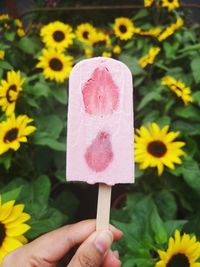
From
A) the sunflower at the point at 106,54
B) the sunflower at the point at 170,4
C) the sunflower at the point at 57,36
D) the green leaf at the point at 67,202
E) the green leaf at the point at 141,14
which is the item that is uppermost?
the green leaf at the point at 141,14

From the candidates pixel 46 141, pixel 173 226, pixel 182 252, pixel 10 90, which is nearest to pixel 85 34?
pixel 10 90

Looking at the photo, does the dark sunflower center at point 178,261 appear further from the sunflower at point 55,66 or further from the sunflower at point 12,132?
the sunflower at point 55,66

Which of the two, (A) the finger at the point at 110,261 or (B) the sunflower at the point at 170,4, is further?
(B) the sunflower at the point at 170,4

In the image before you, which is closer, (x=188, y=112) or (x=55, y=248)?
(x=55, y=248)

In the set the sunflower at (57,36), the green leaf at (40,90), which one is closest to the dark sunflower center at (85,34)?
the sunflower at (57,36)

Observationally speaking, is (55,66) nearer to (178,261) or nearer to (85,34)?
(85,34)

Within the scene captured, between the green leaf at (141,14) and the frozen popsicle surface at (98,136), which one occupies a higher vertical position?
the green leaf at (141,14)
